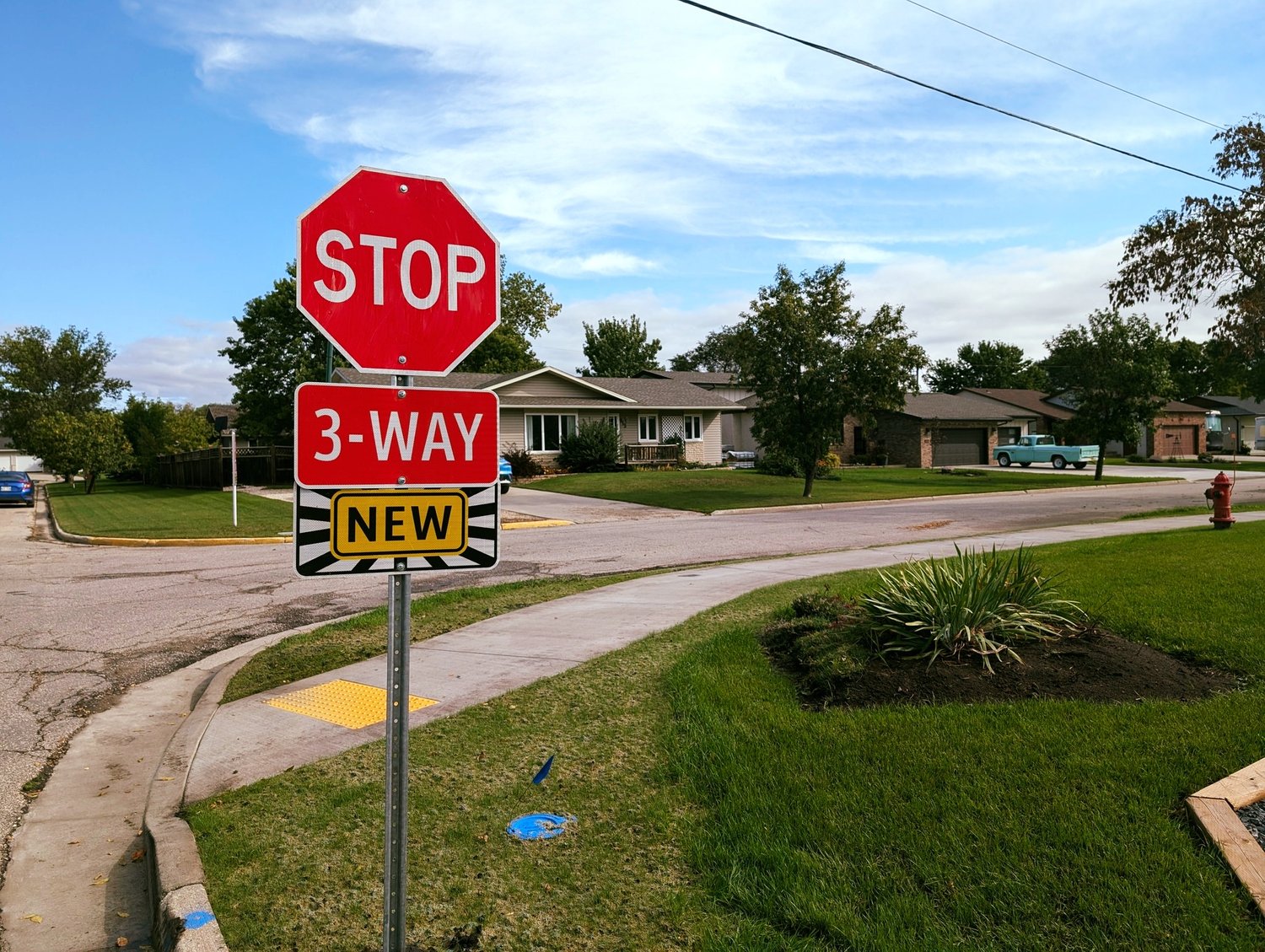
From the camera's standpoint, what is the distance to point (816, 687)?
5762 millimetres

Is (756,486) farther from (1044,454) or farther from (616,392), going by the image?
(1044,454)

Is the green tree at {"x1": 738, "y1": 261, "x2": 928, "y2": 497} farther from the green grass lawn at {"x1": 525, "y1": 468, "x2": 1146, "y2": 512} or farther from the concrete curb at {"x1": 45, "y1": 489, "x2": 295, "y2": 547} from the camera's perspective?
the concrete curb at {"x1": 45, "y1": 489, "x2": 295, "y2": 547}

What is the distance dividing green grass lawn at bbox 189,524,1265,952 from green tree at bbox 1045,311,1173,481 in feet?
116

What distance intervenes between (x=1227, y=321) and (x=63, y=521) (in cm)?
2698

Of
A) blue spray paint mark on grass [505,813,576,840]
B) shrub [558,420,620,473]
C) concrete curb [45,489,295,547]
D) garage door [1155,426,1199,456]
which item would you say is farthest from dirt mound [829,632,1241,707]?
garage door [1155,426,1199,456]

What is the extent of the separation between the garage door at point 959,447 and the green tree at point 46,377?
6581cm

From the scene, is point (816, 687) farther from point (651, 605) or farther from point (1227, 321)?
point (1227, 321)

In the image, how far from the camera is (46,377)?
3017 inches

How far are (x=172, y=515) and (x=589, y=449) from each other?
18.3 m

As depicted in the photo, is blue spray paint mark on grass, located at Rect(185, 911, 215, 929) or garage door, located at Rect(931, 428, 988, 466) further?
garage door, located at Rect(931, 428, 988, 466)

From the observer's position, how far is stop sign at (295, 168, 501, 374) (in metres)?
2.95

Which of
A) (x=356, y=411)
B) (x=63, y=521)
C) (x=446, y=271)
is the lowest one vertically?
(x=63, y=521)

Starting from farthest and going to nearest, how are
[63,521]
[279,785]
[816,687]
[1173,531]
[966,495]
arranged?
[966,495] → [63,521] → [1173,531] → [816,687] → [279,785]

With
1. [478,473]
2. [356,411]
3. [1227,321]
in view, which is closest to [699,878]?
[478,473]
